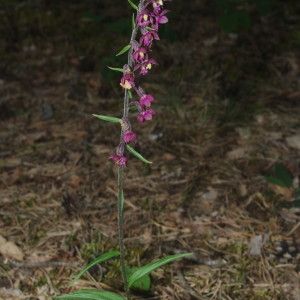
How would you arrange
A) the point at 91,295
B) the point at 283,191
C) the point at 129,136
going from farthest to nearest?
the point at 283,191
the point at 91,295
the point at 129,136

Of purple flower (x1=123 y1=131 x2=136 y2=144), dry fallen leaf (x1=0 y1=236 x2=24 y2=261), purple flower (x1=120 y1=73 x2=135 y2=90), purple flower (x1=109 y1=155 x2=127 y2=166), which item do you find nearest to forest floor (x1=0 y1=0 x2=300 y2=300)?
dry fallen leaf (x1=0 y1=236 x2=24 y2=261)

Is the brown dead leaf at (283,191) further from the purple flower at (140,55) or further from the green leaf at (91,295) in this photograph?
the purple flower at (140,55)

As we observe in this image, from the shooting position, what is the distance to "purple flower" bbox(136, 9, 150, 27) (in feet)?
6.50

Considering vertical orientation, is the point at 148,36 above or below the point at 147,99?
above

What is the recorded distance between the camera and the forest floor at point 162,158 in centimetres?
296

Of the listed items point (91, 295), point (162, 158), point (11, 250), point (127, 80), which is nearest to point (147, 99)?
point (127, 80)

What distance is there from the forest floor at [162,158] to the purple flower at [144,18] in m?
1.54

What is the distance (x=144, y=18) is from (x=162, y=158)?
193 cm

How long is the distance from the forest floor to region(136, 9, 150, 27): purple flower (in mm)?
1541

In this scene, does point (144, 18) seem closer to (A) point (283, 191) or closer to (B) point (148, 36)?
(B) point (148, 36)

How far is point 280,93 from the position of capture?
14.8 ft

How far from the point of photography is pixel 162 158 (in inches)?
150

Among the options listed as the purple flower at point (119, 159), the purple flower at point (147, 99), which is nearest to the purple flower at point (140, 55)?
the purple flower at point (147, 99)

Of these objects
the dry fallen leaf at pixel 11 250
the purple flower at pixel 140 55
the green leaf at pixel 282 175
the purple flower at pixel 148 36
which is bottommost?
the dry fallen leaf at pixel 11 250
